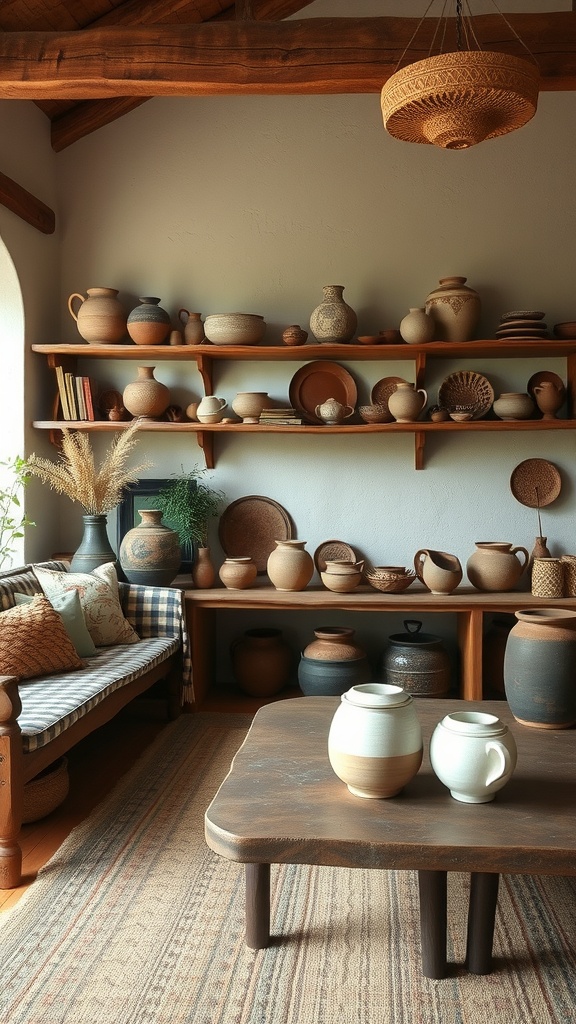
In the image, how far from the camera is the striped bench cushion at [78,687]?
2.73 m

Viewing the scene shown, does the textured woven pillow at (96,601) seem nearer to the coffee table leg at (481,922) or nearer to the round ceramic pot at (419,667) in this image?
the round ceramic pot at (419,667)

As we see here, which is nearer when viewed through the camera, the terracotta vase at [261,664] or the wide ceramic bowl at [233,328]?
the wide ceramic bowl at [233,328]

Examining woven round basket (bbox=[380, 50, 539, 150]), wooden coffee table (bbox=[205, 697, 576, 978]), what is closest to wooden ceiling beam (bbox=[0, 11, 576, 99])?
woven round basket (bbox=[380, 50, 539, 150])

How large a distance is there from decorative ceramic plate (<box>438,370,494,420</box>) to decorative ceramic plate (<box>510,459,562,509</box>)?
1.39 ft

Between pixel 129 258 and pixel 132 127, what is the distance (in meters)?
0.70

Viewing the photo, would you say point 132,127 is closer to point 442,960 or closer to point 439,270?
point 439,270

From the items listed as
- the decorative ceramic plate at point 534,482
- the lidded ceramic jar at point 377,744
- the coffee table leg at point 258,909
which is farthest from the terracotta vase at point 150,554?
the lidded ceramic jar at point 377,744

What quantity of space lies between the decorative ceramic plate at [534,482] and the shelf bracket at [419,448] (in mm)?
493

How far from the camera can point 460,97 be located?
2.27 m

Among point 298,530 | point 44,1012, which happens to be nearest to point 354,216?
point 298,530

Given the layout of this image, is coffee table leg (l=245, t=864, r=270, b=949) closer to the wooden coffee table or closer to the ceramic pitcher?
the wooden coffee table

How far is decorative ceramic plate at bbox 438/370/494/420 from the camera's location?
4.57 metres

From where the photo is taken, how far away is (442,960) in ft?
6.70

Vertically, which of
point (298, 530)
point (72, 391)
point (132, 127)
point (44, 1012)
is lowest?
point (44, 1012)
